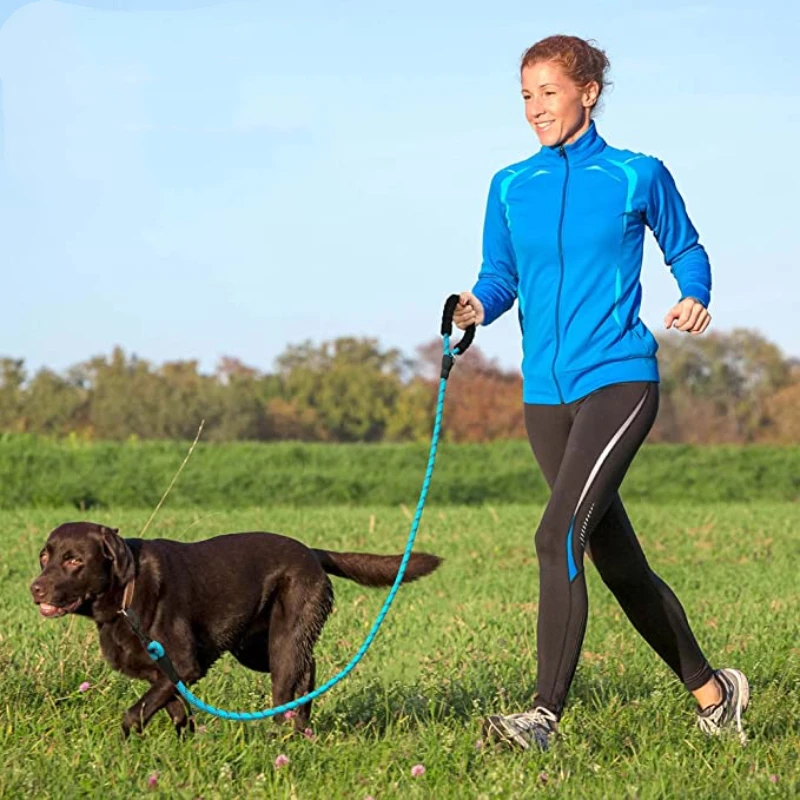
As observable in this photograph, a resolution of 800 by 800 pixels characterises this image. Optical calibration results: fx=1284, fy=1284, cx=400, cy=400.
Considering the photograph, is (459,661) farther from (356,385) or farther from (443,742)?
(356,385)

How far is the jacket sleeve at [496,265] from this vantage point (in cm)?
503

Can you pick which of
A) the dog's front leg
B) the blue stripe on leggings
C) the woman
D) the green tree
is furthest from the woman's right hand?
the green tree


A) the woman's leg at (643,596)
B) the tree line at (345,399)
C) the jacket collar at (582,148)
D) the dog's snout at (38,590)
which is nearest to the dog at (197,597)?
the dog's snout at (38,590)

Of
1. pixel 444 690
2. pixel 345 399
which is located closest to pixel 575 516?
pixel 444 690

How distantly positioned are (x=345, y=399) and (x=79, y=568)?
29.5 m

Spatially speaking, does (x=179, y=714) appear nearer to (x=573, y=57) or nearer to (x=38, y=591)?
(x=38, y=591)

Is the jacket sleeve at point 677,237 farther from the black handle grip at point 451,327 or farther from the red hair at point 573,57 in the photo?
the black handle grip at point 451,327

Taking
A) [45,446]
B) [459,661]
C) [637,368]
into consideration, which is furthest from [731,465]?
[637,368]

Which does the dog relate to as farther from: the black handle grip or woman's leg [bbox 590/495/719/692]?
the black handle grip

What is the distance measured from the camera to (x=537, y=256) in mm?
4840

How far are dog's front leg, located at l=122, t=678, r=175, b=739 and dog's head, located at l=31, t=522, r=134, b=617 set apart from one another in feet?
1.41

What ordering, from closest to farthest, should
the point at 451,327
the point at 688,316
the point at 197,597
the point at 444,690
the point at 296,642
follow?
the point at 688,316 < the point at 451,327 < the point at 197,597 < the point at 296,642 < the point at 444,690

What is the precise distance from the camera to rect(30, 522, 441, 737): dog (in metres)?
4.98

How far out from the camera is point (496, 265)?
16.7ft
